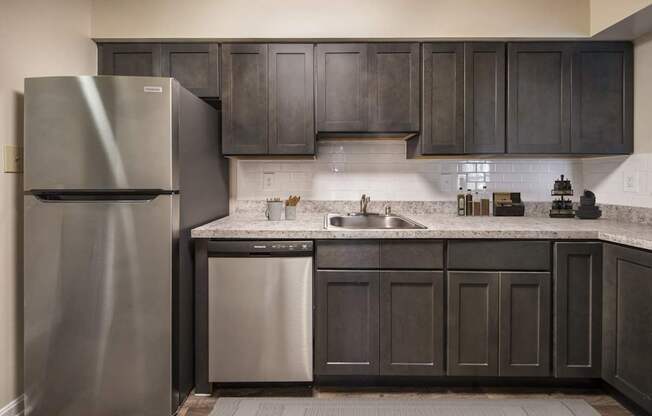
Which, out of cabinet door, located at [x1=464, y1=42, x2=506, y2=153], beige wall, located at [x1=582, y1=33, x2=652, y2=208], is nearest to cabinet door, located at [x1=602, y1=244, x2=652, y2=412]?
beige wall, located at [x1=582, y1=33, x2=652, y2=208]

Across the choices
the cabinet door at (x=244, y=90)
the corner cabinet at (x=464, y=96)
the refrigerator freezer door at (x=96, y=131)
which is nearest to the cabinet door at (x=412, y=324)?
the corner cabinet at (x=464, y=96)

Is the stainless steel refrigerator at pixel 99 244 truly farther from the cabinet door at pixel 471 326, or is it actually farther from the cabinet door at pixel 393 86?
the cabinet door at pixel 471 326

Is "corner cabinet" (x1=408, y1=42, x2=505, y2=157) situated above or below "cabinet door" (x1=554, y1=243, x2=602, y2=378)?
above

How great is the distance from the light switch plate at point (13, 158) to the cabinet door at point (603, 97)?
3321mm

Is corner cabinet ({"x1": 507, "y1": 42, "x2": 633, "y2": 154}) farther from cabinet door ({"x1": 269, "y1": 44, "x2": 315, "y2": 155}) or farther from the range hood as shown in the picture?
cabinet door ({"x1": 269, "y1": 44, "x2": 315, "y2": 155})

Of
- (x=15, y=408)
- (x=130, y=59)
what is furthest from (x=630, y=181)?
(x=15, y=408)

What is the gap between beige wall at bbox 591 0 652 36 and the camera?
2.10 m

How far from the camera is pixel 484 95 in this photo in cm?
250

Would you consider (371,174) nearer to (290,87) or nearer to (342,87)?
(342,87)

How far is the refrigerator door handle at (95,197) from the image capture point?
1.88m

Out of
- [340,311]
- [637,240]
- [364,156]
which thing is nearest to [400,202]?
[364,156]

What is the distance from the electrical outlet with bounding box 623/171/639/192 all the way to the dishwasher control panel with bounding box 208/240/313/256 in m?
2.19

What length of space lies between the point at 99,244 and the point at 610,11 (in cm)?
322

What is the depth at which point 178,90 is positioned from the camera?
1.95 metres
